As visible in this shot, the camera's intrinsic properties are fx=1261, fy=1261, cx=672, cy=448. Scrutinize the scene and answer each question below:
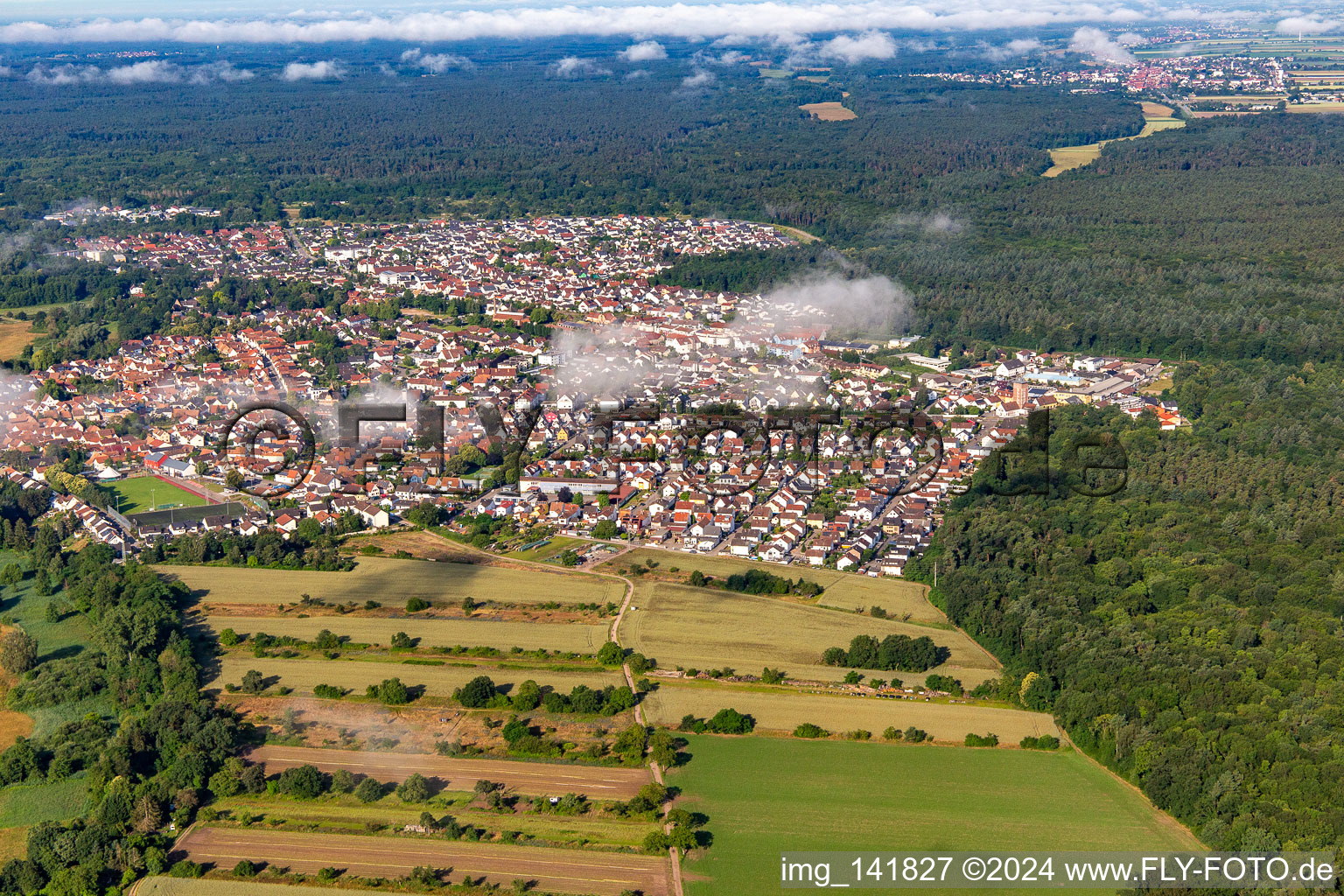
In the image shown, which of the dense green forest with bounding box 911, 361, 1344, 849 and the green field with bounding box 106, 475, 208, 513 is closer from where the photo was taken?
the dense green forest with bounding box 911, 361, 1344, 849

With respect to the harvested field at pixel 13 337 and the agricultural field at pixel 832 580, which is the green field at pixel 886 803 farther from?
the harvested field at pixel 13 337

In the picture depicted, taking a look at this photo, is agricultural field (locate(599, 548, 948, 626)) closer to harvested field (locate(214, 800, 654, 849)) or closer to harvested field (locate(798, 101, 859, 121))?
harvested field (locate(214, 800, 654, 849))

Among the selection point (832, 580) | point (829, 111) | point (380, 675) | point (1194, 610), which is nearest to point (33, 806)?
point (380, 675)

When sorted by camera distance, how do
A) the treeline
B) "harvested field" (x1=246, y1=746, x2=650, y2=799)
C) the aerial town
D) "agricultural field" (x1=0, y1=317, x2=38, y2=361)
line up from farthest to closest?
1. "agricultural field" (x1=0, y1=317, x2=38, y2=361)
2. the aerial town
3. the treeline
4. "harvested field" (x1=246, y1=746, x2=650, y2=799)

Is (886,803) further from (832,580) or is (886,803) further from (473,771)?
(832,580)

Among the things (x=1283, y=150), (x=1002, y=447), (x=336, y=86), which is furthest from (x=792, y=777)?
(x=336, y=86)

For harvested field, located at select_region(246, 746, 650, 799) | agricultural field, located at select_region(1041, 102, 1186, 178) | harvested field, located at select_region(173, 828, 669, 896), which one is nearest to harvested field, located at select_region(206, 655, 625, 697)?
harvested field, located at select_region(246, 746, 650, 799)
